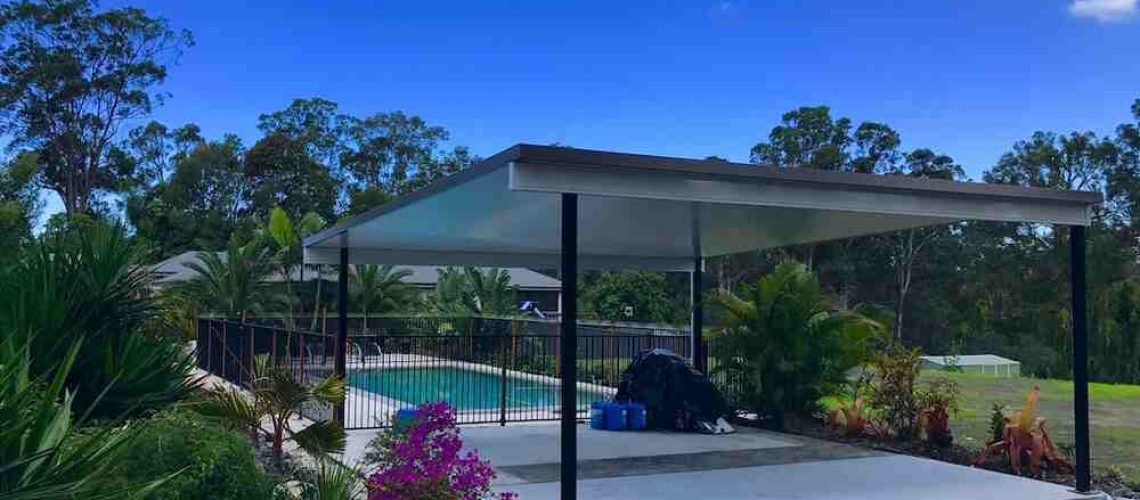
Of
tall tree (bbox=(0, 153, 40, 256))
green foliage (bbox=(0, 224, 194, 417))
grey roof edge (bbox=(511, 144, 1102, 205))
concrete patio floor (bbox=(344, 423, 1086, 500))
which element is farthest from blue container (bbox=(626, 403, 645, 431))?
tall tree (bbox=(0, 153, 40, 256))

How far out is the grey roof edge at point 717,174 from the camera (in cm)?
565

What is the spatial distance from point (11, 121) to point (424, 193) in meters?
38.1

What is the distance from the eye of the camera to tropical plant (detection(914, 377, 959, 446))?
9.78 metres

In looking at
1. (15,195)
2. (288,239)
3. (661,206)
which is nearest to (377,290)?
(288,239)

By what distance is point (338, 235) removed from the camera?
10.3 meters

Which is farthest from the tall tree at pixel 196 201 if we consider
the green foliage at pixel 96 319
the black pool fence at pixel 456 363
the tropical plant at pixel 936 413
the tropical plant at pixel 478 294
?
the tropical plant at pixel 936 413

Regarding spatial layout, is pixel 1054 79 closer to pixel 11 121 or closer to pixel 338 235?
pixel 338 235

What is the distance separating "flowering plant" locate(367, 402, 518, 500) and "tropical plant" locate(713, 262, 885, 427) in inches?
275

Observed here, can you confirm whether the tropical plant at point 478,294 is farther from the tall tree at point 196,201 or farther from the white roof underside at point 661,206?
the tall tree at point 196,201

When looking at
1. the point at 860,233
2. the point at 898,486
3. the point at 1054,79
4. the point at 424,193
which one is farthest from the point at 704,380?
the point at 1054,79

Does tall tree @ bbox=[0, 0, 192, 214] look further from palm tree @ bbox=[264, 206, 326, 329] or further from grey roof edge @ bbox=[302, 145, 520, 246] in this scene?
grey roof edge @ bbox=[302, 145, 520, 246]

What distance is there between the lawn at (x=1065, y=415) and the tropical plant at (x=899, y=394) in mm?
609

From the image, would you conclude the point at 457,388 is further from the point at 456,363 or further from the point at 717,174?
the point at 717,174

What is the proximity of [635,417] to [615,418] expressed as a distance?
0.26 meters
